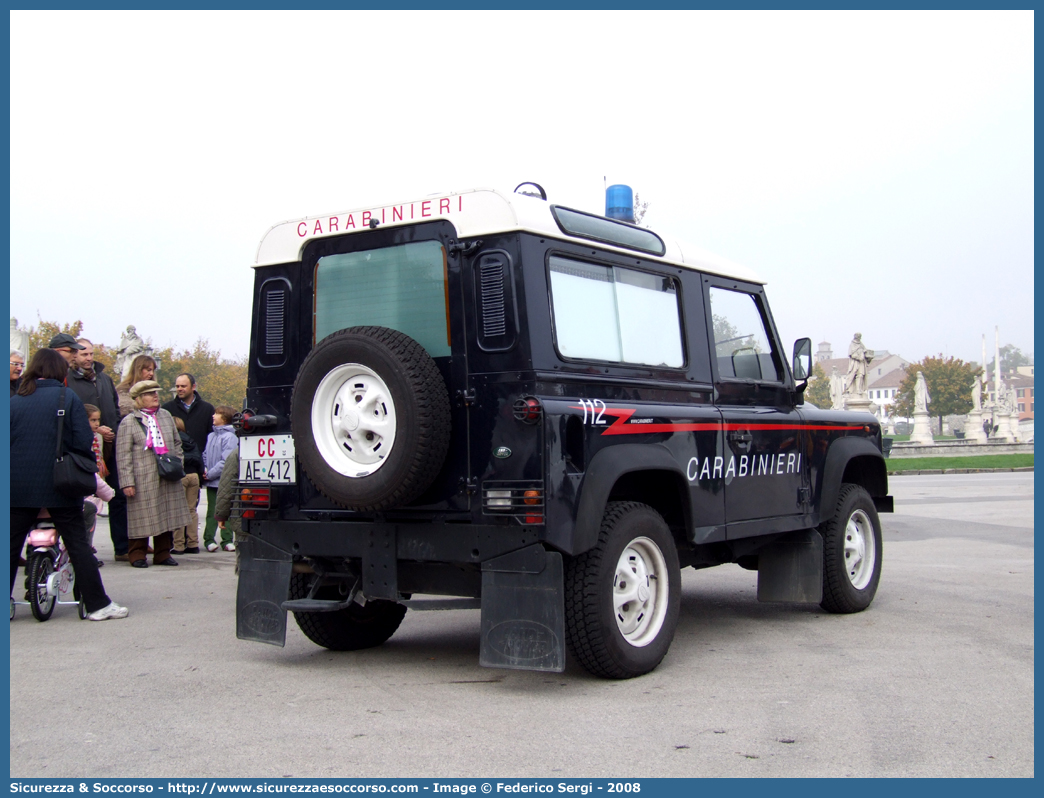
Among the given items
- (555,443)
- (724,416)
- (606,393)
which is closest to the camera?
(555,443)

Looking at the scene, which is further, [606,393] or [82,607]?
[82,607]

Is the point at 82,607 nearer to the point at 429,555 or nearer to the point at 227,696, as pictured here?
the point at 227,696

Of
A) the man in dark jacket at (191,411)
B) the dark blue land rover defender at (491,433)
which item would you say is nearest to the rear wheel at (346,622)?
the dark blue land rover defender at (491,433)

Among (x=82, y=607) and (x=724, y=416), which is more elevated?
(x=724, y=416)

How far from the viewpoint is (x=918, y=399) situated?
2424 inches

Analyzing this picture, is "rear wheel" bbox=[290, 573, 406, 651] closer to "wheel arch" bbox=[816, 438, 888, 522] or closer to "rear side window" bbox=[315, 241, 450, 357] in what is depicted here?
"rear side window" bbox=[315, 241, 450, 357]

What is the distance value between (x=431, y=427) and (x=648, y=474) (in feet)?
4.69

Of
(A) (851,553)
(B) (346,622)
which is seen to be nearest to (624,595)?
(B) (346,622)

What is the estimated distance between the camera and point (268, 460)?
6.10 m

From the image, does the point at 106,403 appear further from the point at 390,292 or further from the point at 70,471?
the point at 390,292

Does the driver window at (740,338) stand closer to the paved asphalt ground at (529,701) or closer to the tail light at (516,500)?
the paved asphalt ground at (529,701)

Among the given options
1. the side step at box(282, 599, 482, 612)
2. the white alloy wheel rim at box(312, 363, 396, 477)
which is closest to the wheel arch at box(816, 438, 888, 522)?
the side step at box(282, 599, 482, 612)

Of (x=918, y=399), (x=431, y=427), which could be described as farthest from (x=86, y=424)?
(x=918, y=399)

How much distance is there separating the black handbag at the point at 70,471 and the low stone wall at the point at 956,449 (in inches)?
1737
